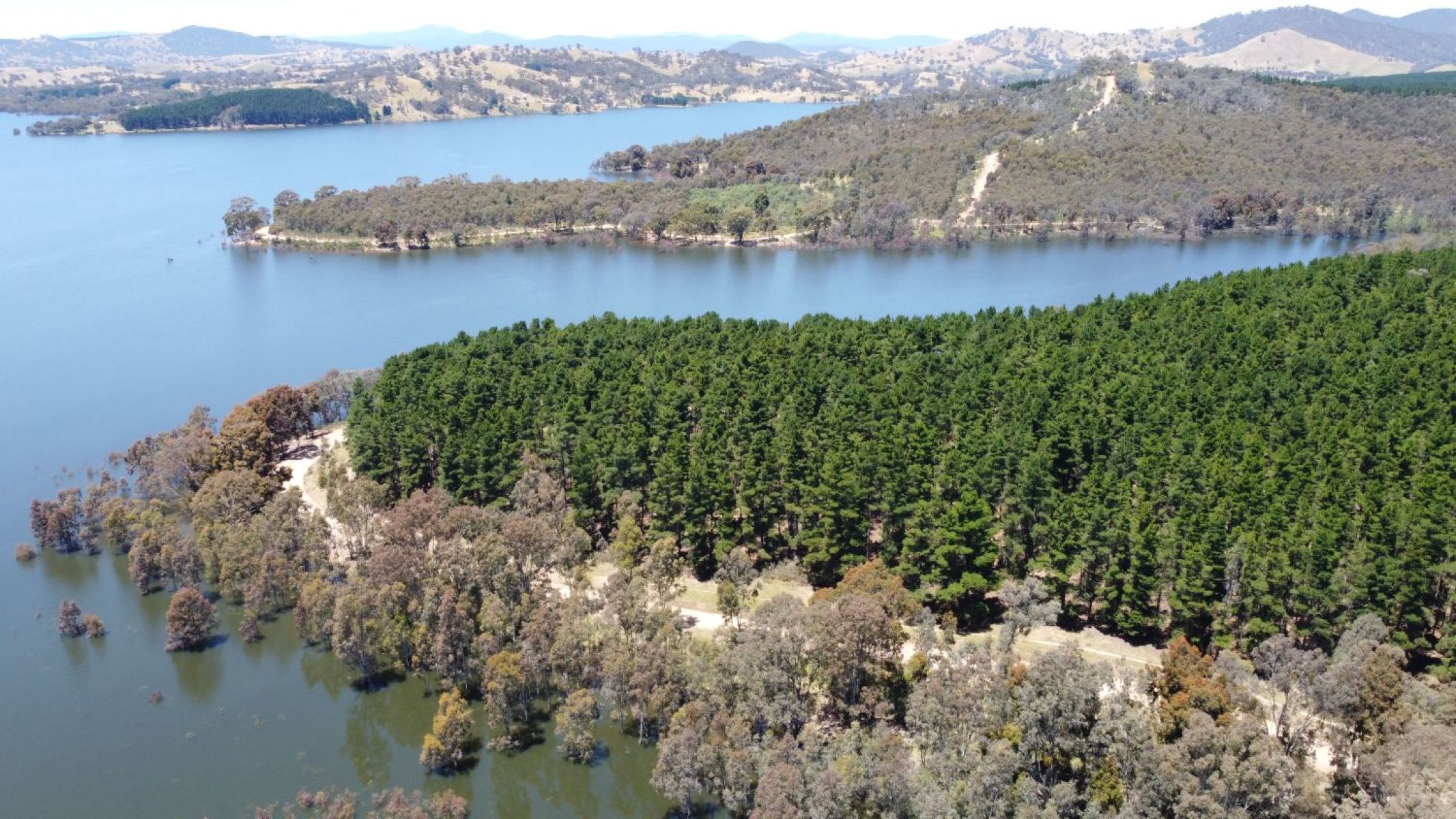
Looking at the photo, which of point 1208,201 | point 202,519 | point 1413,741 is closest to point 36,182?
point 202,519

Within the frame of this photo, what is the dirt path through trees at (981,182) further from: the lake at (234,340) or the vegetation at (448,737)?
the vegetation at (448,737)

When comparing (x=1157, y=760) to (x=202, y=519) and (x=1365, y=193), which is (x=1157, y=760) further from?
(x=1365, y=193)

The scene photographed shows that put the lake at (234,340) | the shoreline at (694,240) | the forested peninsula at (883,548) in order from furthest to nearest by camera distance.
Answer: the shoreline at (694,240) < the lake at (234,340) < the forested peninsula at (883,548)

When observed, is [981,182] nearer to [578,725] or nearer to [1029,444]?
[1029,444]

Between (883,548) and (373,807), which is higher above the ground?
(883,548)

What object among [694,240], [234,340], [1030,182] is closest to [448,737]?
[234,340]

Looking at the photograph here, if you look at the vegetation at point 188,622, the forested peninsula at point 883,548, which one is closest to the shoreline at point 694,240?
the forested peninsula at point 883,548
